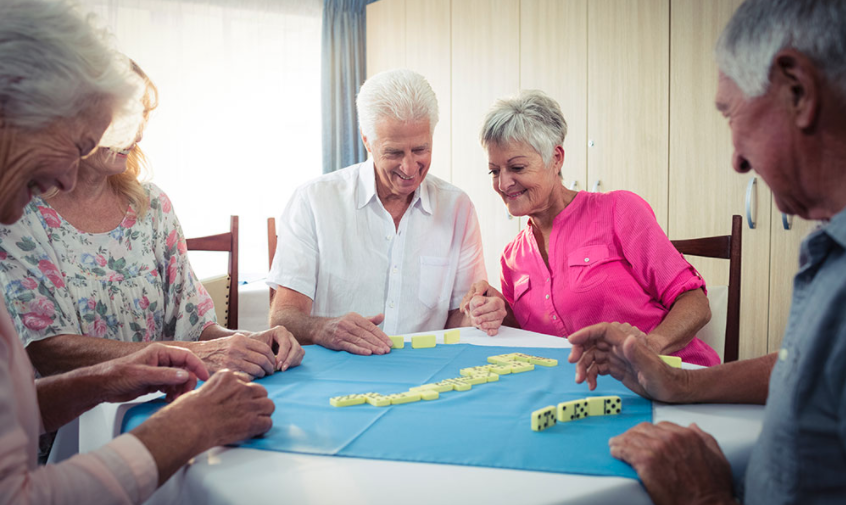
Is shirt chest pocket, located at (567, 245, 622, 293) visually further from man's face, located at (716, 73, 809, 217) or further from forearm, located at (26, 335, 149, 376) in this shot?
forearm, located at (26, 335, 149, 376)

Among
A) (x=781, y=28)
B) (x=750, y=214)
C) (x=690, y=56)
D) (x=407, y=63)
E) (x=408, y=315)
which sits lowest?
(x=408, y=315)

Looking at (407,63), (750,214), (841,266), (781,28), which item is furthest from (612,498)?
(407,63)

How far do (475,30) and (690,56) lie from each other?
1.95 metres

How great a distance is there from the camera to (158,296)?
2078 millimetres

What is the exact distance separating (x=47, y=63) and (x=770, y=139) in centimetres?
113

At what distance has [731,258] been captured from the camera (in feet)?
8.02

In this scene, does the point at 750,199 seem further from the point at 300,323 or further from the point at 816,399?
the point at 816,399

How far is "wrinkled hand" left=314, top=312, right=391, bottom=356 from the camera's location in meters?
1.86

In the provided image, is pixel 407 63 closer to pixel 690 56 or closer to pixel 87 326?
pixel 690 56

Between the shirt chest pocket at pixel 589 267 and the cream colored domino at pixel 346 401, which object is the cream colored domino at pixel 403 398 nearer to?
the cream colored domino at pixel 346 401

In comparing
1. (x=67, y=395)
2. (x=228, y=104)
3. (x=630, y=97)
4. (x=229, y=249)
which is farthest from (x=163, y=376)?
(x=228, y=104)

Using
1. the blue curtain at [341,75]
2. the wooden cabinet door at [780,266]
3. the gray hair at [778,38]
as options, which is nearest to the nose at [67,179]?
the gray hair at [778,38]

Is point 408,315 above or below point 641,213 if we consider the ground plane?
below

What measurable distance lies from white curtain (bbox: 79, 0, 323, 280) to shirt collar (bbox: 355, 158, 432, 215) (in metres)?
3.26
